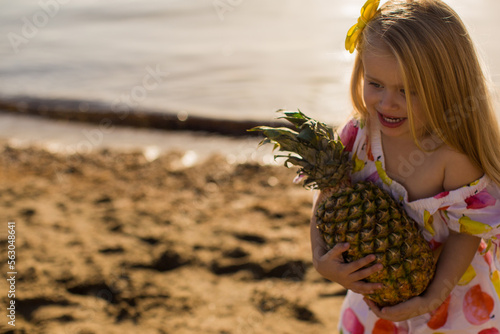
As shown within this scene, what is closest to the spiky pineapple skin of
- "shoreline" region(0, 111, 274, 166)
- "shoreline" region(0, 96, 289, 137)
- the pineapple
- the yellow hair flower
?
the pineapple

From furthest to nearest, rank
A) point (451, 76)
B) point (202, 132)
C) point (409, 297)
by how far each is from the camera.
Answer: point (202, 132)
point (409, 297)
point (451, 76)

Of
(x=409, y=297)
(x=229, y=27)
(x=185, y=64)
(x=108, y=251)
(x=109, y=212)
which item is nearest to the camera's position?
(x=409, y=297)

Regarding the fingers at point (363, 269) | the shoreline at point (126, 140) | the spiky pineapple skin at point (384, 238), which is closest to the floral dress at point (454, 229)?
the spiky pineapple skin at point (384, 238)

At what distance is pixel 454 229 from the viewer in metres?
1.94

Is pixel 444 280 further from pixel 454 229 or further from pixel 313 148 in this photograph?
pixel 313 148

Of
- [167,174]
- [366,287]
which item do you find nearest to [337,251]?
[366,287]

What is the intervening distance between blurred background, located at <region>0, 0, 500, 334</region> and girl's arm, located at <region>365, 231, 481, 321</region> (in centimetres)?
72

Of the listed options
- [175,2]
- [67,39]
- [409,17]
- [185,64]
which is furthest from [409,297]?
[175,2]

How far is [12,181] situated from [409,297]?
4651 mm

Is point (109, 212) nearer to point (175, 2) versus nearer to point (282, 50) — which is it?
point (282, 50)

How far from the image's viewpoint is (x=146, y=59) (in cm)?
970

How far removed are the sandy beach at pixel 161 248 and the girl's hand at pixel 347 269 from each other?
1.38 m

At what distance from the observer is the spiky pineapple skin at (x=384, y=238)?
189 cm

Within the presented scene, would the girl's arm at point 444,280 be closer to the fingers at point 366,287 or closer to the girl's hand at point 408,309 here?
the girl's hand at point 408,309
